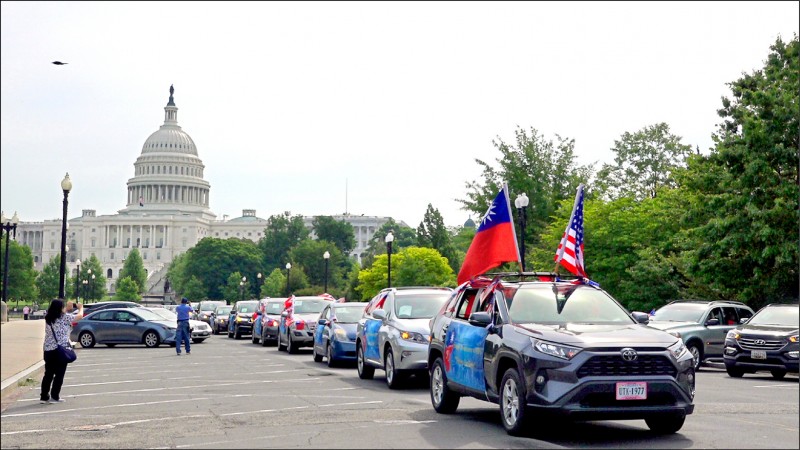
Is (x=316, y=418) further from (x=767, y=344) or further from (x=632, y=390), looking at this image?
(x=767, y=344)

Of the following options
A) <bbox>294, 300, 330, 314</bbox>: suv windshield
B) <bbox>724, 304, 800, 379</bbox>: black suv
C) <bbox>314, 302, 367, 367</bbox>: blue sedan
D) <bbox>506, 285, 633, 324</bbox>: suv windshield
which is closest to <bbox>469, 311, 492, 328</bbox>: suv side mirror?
<bbox>506, 285, 633, 324</bbox>: suv windshield

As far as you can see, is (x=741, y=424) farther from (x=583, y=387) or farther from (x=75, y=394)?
(x=75, y=394)

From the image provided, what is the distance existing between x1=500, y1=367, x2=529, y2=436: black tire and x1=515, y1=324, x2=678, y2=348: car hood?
0.53 m

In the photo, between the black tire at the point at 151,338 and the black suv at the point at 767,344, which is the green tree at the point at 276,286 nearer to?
the black tire at the point at 151,338

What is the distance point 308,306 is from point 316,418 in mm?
18674

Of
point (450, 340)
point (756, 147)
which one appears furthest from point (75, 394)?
point (756, 147)

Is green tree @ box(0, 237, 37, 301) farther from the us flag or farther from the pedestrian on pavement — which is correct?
the us flag

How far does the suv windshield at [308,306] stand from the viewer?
104 ft

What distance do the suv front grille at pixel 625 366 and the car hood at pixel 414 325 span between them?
6.82 meters

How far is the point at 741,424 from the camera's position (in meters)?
12.5

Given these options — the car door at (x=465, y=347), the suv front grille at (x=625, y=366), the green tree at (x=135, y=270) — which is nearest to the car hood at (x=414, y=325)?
the car door at (x=465, y=347)

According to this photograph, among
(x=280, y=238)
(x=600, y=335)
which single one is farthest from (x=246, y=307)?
(x=280, y=238)

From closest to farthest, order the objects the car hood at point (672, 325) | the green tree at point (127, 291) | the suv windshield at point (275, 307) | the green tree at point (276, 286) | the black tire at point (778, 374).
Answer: the black tire at point (778, 374) → the car hood at point (672, 325) → the suv windshield at point (275, 307) → the green tree at point (276, 286) → the green tree at point (127, 291)

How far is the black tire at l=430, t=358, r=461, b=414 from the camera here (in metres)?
13.7
